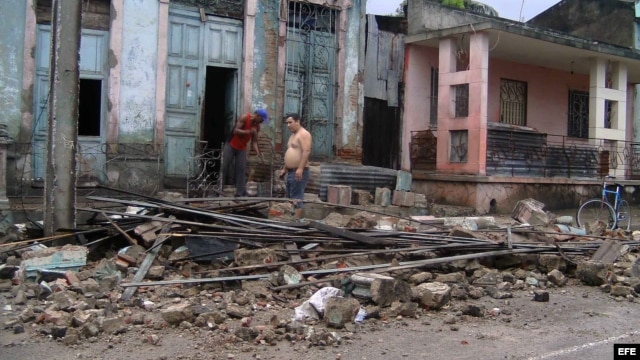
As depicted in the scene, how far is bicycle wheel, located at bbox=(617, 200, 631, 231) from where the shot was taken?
11605mm

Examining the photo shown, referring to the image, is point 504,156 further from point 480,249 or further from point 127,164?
point 127,164

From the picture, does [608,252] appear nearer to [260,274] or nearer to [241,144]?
[260,274]

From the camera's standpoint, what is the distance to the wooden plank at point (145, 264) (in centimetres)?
541

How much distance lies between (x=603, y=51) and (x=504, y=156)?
3.85 meters

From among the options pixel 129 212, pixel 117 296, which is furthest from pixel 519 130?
pixel 117 296

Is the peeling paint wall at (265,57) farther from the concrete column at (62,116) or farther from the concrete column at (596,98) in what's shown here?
the concrete column at (596,98)

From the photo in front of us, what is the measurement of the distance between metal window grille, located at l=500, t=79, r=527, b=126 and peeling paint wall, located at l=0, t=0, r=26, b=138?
10987 millimetres

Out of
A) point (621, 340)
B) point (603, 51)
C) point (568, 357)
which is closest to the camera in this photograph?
point (568, 357)

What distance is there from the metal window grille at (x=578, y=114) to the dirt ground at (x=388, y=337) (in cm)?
1260

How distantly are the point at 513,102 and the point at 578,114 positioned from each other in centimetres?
266

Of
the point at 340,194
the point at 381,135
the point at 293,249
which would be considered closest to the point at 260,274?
the point at 293,249

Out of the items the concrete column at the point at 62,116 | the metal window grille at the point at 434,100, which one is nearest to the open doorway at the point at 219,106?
the metal window grille at the point at 434,100

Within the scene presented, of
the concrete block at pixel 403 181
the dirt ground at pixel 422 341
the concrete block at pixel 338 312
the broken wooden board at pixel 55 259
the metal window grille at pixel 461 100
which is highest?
the metal window grille at pixel 461 100

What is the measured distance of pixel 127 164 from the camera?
1098cm
